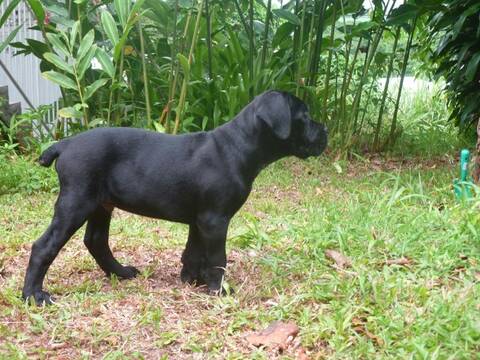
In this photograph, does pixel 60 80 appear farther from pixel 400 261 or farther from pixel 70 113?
pixel 400 261

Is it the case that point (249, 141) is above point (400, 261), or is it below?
above

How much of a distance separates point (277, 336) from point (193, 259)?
0.81 m

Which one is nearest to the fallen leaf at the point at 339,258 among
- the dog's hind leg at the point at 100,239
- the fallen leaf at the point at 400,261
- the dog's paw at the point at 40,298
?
the fallen leaf at the point at 400,261

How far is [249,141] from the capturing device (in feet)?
11.0

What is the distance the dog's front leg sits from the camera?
3.28 m

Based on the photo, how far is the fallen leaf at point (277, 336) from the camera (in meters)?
2.81

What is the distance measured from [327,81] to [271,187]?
1.66 m

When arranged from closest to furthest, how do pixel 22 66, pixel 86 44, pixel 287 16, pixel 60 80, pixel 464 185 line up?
pixel 464 185, pixel 86 44, pixel 60 80, pixel 287 16, pixel 22 66

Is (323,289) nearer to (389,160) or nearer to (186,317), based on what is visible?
(186,317)

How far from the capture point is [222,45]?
7637mm

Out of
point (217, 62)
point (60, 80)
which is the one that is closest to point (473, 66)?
point (217, 62)

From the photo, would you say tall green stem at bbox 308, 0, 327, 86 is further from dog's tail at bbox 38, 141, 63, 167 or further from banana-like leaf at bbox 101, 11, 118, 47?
dog's tail at bbox 38, 141, 63, 167

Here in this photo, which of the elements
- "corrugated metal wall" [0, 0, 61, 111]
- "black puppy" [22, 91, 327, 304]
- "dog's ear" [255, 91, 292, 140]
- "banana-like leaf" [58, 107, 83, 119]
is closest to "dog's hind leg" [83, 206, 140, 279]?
"black puppy" [22, 91, 327, 304]

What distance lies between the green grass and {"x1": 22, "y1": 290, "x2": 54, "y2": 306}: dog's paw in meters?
0.05
